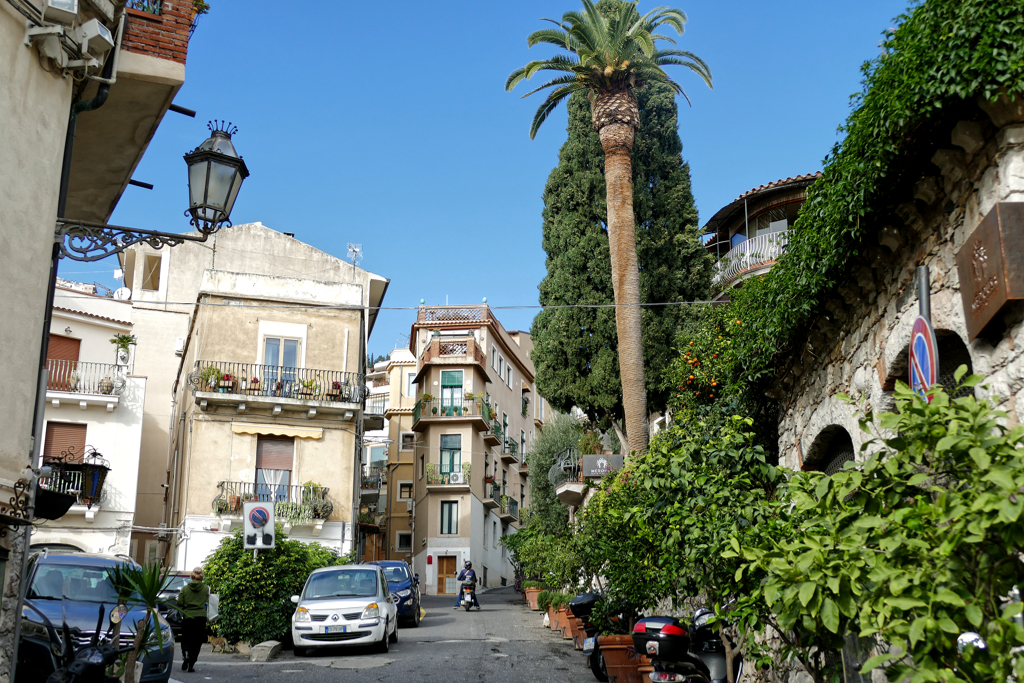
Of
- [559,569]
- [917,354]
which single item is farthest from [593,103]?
[917,354]

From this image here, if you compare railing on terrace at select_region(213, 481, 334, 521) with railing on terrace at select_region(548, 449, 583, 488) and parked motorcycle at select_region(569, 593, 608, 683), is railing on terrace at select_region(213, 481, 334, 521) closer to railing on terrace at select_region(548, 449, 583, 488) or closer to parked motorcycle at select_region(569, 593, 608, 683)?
railing on terrace at select_region(548, 449, 583, 488)

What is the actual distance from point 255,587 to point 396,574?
760 centimetres

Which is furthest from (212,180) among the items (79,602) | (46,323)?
(79,602)

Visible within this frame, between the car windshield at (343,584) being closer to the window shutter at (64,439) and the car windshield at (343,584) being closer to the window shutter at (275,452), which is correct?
the window shutter at (275,452)

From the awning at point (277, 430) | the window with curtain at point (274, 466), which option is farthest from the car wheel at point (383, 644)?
the awning at point (277, 430)

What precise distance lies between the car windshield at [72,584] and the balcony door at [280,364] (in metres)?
19.8

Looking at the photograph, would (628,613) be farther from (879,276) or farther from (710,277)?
(710,277)

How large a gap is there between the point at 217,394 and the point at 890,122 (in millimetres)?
27799

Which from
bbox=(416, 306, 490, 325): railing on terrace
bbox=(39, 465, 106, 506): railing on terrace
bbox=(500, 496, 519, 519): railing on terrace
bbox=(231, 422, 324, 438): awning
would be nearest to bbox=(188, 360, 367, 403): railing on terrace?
bbox=(231, 422, 324, 438): awning

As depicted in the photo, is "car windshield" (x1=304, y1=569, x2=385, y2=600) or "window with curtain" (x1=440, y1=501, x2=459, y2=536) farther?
"window with curtain" (x1=440, y1=501, x2=459, y2=536)

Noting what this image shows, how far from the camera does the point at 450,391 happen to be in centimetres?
5012

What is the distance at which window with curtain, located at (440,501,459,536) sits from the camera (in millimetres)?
49312

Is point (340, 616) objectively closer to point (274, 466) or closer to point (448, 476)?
Result: point (274, 466)

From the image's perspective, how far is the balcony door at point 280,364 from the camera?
104 feet
